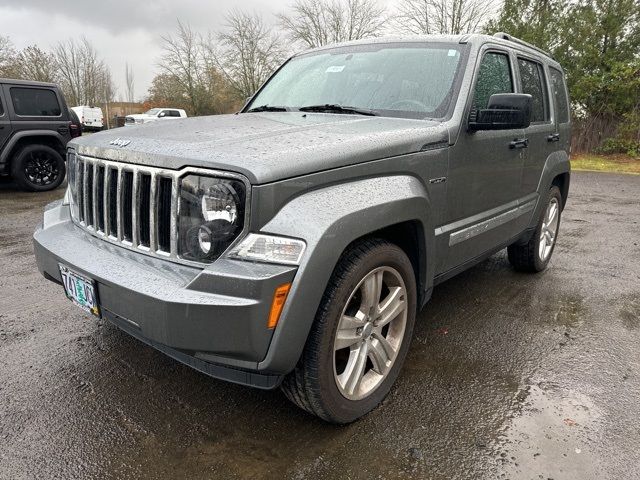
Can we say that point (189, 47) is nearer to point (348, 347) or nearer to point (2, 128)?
point (2, 128)

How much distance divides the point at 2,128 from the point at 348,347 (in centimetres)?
850

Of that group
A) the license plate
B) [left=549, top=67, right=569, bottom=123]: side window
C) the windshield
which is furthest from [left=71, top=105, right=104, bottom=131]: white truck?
the license plate

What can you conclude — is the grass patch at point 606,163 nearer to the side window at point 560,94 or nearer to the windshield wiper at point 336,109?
the side window at point 560,94

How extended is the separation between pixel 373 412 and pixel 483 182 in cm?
159

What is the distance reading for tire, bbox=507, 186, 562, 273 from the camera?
4.26m

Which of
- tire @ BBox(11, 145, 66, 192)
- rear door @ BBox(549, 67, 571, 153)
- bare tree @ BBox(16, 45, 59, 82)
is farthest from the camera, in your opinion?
bare tree @ BBox(16, 45, 59, 82)

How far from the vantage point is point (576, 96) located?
16719mm

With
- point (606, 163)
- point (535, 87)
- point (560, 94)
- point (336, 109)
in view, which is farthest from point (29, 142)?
point (606, 163)

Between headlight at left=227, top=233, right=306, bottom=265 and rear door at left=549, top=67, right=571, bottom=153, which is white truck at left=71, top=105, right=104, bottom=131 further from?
headlight at left=227, top=233, right=306, bottom=265

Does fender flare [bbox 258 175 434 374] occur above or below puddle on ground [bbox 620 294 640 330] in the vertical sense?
above

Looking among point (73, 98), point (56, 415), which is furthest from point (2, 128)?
point (73, 98)

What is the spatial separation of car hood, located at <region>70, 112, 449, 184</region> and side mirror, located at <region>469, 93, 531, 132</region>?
30cm

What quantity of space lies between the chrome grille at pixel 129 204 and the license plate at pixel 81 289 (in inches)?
8.8

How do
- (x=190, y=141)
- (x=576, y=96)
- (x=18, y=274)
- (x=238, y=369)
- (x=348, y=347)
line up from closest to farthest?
(x=238, y=369), (x=190, y=141), (x=348, y=347), (x=18, y=274), (x=576, y=96)
